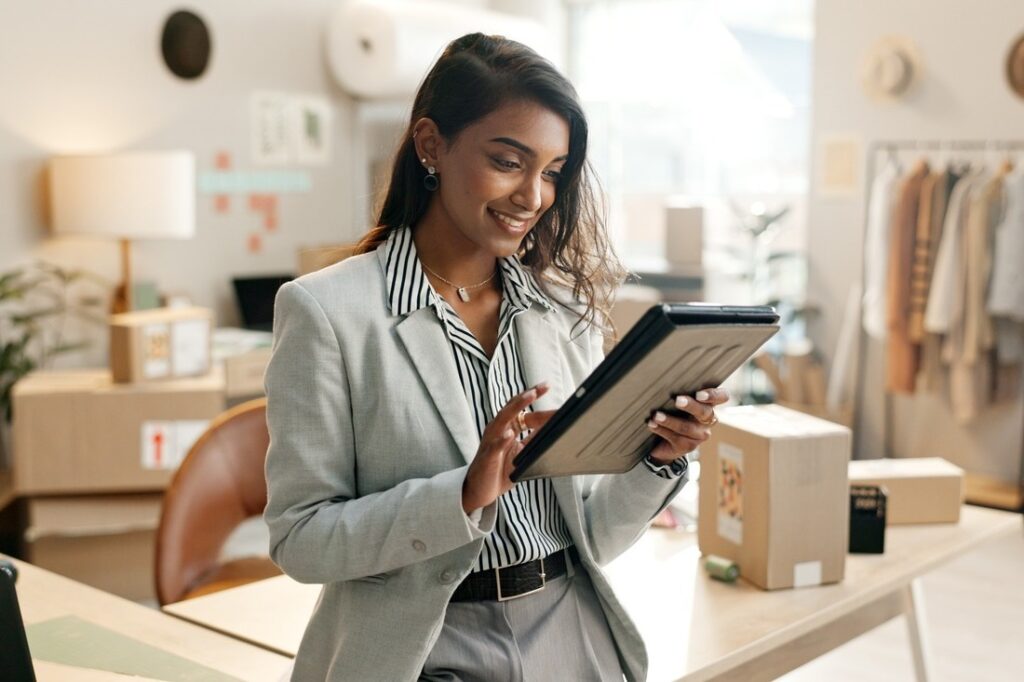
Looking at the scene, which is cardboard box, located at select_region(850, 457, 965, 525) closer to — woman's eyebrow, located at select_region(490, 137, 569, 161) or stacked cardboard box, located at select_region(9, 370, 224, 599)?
woman's eyebrow, located at select_region(490, 137, 569, 161)

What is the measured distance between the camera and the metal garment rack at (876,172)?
19.7 feet

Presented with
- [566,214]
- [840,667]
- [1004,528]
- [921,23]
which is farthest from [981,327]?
[566,214]

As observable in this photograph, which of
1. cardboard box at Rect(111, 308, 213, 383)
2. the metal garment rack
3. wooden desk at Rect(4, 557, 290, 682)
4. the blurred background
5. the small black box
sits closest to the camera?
wooden desk at Rect(4, 557, 290, 682)

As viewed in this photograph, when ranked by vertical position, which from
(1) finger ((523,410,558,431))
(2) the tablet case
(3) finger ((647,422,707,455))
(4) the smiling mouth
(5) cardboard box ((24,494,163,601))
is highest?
(4) the smiling mouth

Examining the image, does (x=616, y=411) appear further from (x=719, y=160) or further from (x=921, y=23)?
(x=719, y=160)

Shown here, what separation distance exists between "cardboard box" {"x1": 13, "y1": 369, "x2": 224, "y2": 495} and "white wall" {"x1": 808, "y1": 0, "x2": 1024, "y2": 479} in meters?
3.67

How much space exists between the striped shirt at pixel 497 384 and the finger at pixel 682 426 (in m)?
0.12

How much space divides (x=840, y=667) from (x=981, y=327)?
7.75ft

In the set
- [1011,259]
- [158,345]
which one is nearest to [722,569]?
[158,345]

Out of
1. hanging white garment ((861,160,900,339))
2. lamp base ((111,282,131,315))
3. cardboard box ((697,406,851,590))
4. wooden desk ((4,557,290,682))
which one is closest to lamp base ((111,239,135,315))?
lamp base ((111,282,131,315))

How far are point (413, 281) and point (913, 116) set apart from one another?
5.23 m

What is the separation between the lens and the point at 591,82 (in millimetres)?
8203

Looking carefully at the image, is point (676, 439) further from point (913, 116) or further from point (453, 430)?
point (913, 116)

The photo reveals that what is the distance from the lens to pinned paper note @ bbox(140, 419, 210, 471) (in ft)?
14.4
